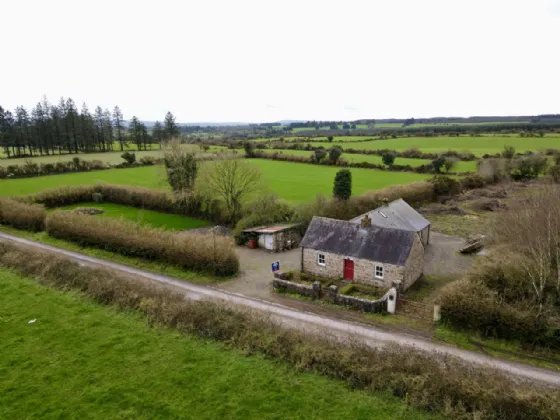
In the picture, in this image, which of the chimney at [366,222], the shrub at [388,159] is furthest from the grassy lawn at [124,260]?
the shrub at [388,159]

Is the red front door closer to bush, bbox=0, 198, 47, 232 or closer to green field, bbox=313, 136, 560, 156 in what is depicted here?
bush, bbox=0, 198, 47, 232

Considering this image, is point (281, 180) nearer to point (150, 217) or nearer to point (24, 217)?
point (150, 217)

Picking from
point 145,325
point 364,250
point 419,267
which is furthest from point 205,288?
point 419,267

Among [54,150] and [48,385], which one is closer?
[48,385]

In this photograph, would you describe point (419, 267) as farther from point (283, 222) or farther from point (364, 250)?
point (283, 222)

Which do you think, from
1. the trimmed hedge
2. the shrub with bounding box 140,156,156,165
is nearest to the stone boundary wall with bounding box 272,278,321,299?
the trimmed hedge

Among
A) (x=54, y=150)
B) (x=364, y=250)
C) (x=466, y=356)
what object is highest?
(x=54, y=150)

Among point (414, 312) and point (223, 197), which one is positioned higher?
point (223, 197)
